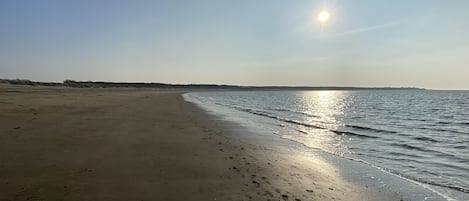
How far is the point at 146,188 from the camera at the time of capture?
7859 mm

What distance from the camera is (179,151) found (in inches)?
496

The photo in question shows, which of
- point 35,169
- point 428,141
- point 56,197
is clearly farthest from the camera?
point 428,141

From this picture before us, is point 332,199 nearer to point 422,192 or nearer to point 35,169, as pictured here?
point 422,192

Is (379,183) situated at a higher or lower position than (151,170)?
lower

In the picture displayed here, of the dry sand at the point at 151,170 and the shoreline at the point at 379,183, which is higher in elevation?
the dry sand at the point at 151,170

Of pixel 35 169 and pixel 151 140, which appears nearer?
pixel 35 169

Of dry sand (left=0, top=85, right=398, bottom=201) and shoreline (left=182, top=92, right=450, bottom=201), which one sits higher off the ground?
dry sand (left=0, top=85, right=398, bottom=201)

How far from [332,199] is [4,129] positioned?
1209 centimetres

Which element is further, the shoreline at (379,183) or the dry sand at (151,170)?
the shoreline at (379,183)

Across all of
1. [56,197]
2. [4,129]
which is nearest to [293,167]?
[56,197]

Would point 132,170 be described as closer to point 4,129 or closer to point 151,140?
point 151,140

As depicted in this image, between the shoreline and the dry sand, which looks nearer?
the dry sand

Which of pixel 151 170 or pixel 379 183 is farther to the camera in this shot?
pixel 379 183

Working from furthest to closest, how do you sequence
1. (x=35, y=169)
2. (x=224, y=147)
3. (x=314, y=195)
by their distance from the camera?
(x=224, y=147)
(x=35, y=169)
(x=314, y=195)
